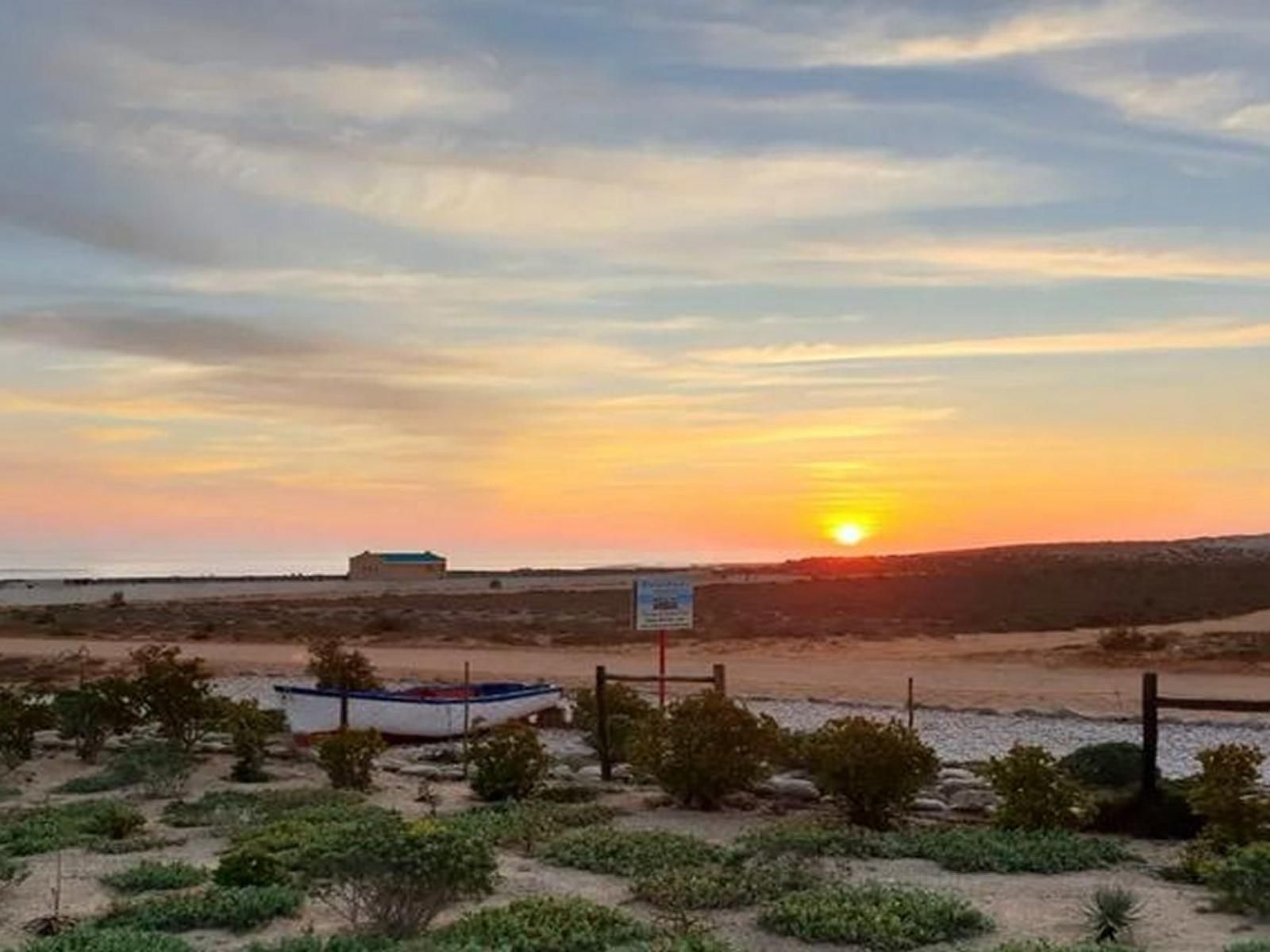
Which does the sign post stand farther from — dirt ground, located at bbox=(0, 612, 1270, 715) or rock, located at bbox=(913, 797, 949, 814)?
dirt ground, located at bbox=(0, 612, 1270, 715)

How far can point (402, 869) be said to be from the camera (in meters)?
9.18

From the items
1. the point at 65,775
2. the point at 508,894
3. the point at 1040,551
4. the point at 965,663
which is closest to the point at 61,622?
the point at 965,663

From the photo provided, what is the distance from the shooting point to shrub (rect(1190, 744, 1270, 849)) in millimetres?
12430

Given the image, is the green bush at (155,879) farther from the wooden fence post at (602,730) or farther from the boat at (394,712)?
the boat at (394,712)

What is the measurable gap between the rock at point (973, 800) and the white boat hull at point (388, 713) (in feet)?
26.8

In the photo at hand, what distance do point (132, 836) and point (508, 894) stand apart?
4520mm

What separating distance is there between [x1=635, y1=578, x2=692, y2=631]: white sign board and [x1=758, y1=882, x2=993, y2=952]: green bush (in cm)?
752

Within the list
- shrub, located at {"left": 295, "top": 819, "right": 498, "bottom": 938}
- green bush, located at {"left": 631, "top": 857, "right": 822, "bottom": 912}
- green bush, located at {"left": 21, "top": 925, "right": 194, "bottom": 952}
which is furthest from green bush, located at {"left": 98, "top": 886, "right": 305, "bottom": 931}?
green bush, located at {"left": 631, "top": 857, "right": 822, "bottom": 912}

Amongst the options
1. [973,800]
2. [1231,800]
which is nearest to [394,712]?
[973,800]

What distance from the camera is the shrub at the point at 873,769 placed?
14094mm

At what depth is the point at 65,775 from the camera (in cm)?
1908

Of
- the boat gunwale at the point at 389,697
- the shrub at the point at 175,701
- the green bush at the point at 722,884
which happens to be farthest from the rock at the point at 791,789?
the shrub at the point at 175,701

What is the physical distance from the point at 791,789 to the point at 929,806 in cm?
159

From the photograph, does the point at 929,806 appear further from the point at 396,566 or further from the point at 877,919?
the point at 396,566
